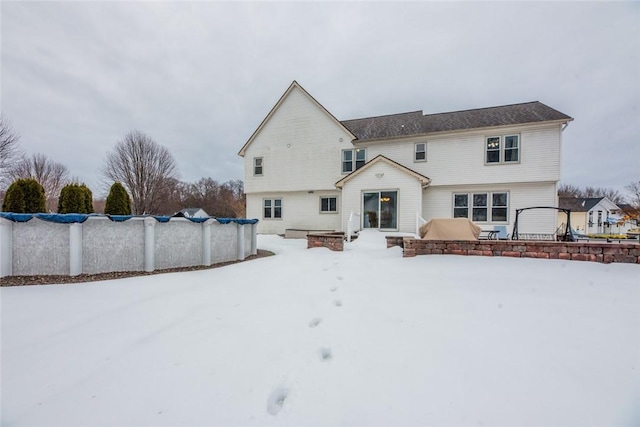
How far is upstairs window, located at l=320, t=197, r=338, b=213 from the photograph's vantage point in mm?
14680

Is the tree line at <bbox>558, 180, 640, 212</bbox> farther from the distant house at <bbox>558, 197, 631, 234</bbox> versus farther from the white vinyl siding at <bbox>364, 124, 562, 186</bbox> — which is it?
the white vinyl siding at <bbox>364, 124, 562, 186</bbox>

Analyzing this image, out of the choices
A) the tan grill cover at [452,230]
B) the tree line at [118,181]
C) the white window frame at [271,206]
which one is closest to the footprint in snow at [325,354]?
the tan grill cover at [452,230]

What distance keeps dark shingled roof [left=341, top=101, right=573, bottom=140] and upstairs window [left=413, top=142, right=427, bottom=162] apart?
639 millimetres

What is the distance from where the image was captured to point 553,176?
442 inches

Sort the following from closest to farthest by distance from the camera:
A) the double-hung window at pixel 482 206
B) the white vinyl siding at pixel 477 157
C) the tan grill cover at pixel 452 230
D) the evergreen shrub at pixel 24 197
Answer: the tan grill cover at pixel 452 230
the evergreen shrub at pixel 24 197
the white vinyl siding at pixel 477 157
the double-hung window at pixel 482 206

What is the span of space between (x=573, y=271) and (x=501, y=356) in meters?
3.30

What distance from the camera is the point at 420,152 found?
1338 cm

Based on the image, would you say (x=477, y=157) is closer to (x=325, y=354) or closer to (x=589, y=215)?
(x=325, y=354)

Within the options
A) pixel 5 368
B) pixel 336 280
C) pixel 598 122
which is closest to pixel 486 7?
pixel 336 280

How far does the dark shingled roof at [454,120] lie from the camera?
11.8m

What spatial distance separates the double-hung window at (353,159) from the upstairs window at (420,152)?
279cm

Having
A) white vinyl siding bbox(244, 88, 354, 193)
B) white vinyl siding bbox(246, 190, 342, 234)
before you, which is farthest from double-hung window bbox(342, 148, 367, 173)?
white vinyl siding bbox(246, 190, 342, 234)

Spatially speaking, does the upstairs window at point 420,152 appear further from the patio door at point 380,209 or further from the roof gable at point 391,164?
the patio door at point 380,209

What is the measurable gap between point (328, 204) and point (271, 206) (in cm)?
392
